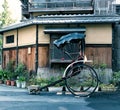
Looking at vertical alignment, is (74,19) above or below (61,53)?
above

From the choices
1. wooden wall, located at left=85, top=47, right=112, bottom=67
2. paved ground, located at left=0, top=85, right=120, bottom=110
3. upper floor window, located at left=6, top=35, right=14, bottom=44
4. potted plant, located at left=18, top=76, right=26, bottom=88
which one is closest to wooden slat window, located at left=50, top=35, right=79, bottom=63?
wooden wall, located at left=85, top=47, right=112, bottom=67

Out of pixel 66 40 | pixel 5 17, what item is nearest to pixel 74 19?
pixel 66 40

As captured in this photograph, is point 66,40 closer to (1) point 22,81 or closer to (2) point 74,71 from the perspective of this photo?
(2) point 74,71

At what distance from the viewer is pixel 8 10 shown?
139 feet

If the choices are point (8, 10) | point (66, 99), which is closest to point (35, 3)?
point (66, 99)

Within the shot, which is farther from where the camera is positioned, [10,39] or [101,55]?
[10,39]

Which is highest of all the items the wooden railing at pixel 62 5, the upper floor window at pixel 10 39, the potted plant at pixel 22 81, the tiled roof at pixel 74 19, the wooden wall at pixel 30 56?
the wooden railing at pixel 62 5

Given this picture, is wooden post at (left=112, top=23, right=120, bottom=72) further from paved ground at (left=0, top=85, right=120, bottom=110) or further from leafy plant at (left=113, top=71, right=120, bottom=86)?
paved ground at (left=0, top=85, right=120, bottom=110)

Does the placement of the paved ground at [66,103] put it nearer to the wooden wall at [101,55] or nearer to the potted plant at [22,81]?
the wooden wall at [101,55]

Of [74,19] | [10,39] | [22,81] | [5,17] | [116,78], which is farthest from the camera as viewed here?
[5,17]

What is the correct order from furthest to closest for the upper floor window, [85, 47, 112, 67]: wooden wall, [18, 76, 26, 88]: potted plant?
the upper floor window
[85, 47, 112, 67]: wooden wall
[18, 76, 26, 88]: potted plant

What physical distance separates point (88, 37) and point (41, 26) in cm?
293

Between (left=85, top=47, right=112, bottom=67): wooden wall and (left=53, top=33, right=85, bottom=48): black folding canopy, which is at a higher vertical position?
(left=53, top=33, right=85, bottom=48): black folding canopy

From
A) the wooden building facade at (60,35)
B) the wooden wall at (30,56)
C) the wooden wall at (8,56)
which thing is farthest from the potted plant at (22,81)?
the wooden wall at (8,56)
